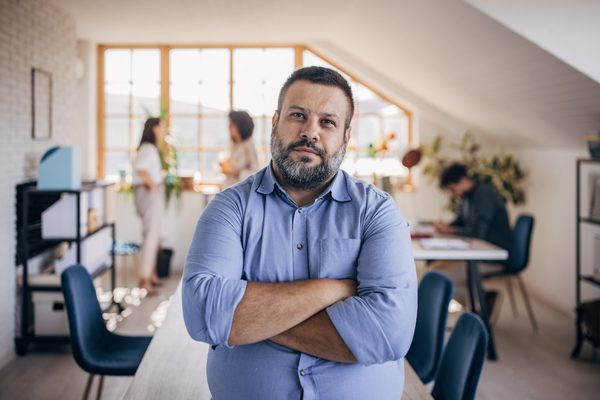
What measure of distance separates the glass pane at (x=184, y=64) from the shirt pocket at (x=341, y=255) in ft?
17.2

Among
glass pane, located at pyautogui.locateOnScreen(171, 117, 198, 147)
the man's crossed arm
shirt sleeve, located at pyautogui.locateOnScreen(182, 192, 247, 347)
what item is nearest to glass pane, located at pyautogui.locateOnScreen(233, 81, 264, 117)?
glass pane, located at pyautogui.locateOnScreen(171, 117, 198, 147)

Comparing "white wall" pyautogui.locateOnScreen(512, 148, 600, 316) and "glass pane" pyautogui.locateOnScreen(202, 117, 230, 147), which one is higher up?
"glass pane" pyautogui.locateOnScreen(202, 117, 230, 147)

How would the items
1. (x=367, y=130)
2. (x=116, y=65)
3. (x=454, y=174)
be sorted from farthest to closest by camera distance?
(x=367, y=130)
(x=116, y=65)
(x=454, y=174)

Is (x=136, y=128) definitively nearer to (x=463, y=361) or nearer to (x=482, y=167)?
(x=482, y=167)

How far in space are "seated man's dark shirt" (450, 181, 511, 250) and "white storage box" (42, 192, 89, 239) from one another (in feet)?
10.5

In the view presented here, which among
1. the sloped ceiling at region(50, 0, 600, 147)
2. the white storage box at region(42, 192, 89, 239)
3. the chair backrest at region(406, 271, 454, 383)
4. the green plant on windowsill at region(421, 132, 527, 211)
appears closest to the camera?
the chair backrest at region(406, 271, 454, 383)

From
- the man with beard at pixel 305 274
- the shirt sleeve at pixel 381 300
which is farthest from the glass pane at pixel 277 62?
the shirt sleeve at pixel 381 300

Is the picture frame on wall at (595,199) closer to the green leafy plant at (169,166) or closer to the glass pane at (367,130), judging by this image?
the glass pane at (367,130)

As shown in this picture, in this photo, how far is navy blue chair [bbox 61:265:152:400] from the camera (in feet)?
6.88

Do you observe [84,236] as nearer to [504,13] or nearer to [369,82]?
[504,13]

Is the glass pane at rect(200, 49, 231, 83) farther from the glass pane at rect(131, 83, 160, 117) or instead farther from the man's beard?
the man's beard

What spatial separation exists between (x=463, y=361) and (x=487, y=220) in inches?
102

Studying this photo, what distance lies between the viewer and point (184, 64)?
237 inches

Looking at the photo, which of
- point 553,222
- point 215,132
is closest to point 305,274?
point 553,222
